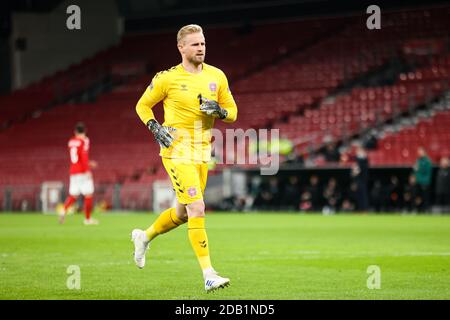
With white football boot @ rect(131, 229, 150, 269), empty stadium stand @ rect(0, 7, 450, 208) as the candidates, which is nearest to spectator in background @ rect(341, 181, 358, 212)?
empty stadium stand @ rect(0, 7, 450, 208)

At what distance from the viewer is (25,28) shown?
46844mm

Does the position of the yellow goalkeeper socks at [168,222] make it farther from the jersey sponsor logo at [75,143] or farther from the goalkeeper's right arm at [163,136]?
the jersey sponsor logo at [75,143]

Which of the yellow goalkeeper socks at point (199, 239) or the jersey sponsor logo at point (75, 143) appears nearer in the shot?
the yellow goalkeeper socks at point (199, 239)

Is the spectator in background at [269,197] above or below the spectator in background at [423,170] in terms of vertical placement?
below

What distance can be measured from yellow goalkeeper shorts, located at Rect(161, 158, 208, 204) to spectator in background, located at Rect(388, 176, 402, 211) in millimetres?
20124

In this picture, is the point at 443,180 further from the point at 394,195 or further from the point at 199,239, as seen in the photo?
the point at 199,239

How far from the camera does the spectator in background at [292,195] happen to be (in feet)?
102

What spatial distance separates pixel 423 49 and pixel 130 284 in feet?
89.4

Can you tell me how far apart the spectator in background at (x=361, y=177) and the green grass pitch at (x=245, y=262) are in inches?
245

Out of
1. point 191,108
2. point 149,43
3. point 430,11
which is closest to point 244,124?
point 430,11

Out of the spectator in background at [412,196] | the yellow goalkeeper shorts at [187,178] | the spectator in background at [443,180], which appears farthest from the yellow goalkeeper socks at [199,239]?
the spectator in background at [412,196]

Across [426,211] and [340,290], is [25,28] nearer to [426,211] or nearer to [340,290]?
[426,211]

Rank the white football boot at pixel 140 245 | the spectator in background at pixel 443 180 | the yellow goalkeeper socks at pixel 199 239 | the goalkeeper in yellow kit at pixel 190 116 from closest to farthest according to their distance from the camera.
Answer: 1. the yellow goalkeeper socks at pixel 199 239
2. the goalkeeper in yellow kit at pixel 190 116
3. the white football boot at pixel 140 245
4. the spectator in background at pixel 443 180

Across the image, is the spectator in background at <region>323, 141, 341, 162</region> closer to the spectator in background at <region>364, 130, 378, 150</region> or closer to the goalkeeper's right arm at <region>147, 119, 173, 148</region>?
the spectator in background at <region>364, 130, 378, 150</region>
